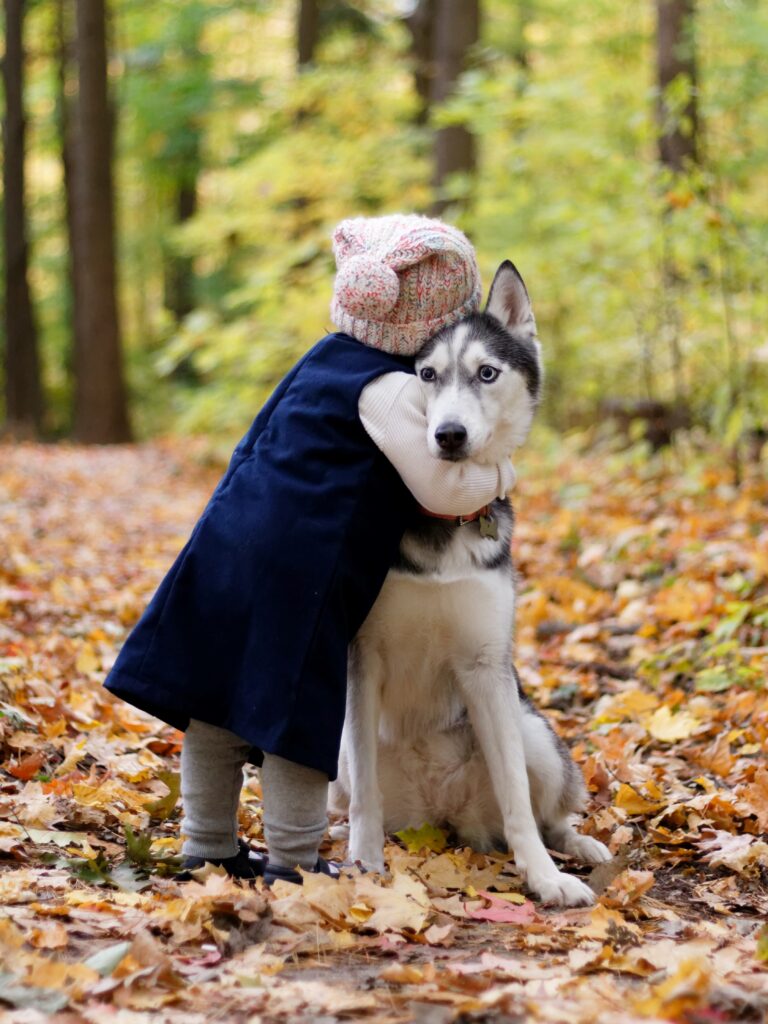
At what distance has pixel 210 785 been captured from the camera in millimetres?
3188

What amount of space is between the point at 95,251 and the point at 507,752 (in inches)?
642

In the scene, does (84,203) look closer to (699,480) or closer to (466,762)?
(699,480)

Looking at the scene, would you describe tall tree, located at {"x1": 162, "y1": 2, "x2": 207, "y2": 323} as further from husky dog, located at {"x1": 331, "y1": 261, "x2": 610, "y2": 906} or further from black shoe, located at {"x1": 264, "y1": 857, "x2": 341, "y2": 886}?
black shoe, located at {"x1": 264, "y1": 857, "x2": 341, "y2": 886}

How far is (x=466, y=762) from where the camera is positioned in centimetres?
358

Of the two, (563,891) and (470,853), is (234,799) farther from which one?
(563,891)

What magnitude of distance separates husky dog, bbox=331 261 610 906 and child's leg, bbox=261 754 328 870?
1.07 ft

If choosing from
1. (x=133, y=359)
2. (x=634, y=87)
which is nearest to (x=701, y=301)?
(x=634, y=87)

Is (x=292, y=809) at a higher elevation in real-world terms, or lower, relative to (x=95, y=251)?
lower

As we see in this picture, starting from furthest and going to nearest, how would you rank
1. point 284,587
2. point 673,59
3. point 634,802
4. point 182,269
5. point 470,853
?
point 182,269 → point 673,59 → point 634,802 → point 470,853 → point 284,587

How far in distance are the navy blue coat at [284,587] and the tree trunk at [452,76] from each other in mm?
9257

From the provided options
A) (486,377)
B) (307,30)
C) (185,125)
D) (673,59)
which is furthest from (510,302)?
(185,125)

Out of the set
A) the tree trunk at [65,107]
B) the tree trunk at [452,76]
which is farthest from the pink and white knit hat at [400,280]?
the tree trunk at [65,107]

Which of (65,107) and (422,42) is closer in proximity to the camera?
(422,42)

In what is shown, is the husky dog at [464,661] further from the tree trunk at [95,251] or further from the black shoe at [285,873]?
the tree trunk at [95,251]
